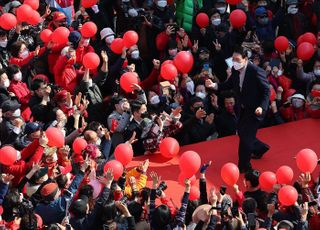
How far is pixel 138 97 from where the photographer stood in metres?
12.5

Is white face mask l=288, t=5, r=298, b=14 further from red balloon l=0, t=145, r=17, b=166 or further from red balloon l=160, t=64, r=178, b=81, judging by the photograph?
red balloon l=0, t=145, r=17, b=166

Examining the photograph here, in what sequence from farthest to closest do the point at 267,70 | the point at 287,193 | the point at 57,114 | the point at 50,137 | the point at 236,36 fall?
the point at 236,36 < the point at 267,70 < the point at 57,114 < the point at 50,137 < the point at 287,193

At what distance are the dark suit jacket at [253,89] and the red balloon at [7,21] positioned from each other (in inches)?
136

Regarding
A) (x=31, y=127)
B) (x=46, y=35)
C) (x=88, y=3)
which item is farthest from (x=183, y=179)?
(x=88, y=3)

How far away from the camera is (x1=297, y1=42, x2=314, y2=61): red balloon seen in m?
13.3

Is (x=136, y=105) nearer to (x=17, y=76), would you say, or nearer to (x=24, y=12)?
(x=17, y=76)

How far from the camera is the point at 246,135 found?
1155cm

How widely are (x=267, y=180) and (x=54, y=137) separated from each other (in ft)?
7.67

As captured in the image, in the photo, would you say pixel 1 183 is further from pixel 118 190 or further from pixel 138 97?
pixel 138 97

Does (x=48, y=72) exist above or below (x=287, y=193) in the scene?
below

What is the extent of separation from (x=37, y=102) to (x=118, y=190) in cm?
261

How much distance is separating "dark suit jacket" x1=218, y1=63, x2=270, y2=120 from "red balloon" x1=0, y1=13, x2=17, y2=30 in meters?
3.45

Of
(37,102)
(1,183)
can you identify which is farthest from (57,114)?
(1,183)

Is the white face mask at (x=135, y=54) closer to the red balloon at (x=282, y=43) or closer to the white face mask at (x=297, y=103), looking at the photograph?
the red balloon at (x=282, y=43)
